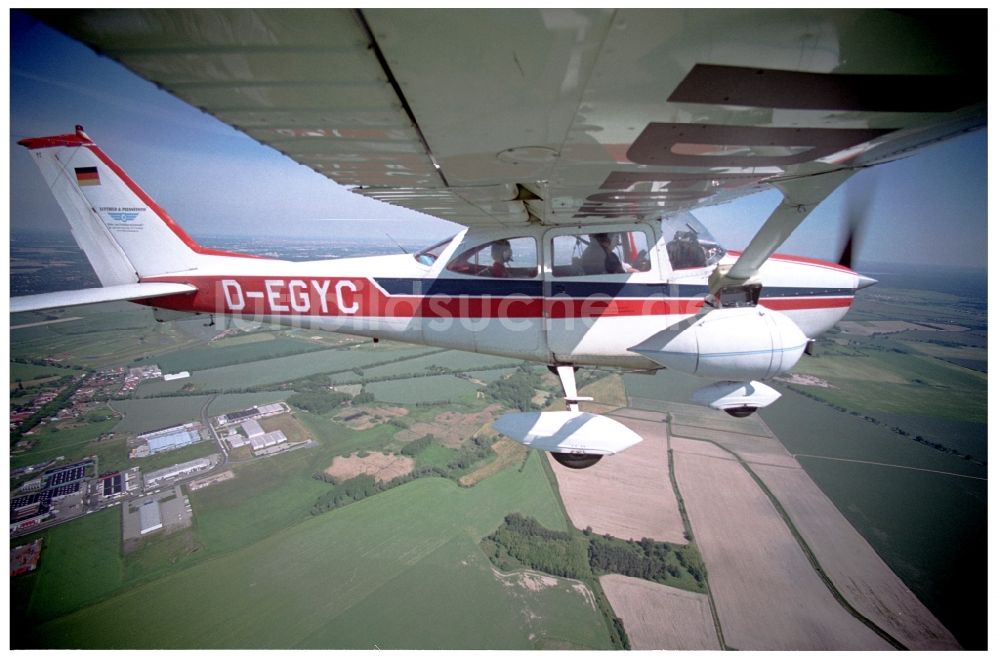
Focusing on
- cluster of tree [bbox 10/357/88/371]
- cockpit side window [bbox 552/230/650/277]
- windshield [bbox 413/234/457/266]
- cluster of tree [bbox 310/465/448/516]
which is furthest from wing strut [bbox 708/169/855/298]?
cluster of tree [bbox 10/357/88/371]

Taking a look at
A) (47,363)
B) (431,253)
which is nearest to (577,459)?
(431,253)

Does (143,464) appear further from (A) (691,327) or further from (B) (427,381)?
(A) (691,327)

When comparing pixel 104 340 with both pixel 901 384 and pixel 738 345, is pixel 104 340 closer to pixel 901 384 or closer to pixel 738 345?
pixel 738 345

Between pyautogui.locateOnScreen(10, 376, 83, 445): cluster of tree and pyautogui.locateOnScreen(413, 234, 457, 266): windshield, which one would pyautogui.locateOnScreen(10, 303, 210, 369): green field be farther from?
pyautogui.locateOnScreen(413, 234, 457, 266): windshield

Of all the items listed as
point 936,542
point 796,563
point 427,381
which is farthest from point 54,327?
point 936,542

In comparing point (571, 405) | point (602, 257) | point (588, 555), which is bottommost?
point (588, 555)

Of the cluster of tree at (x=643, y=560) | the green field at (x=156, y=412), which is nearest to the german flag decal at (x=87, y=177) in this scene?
the cluster of tree at (x=643, y=560)
